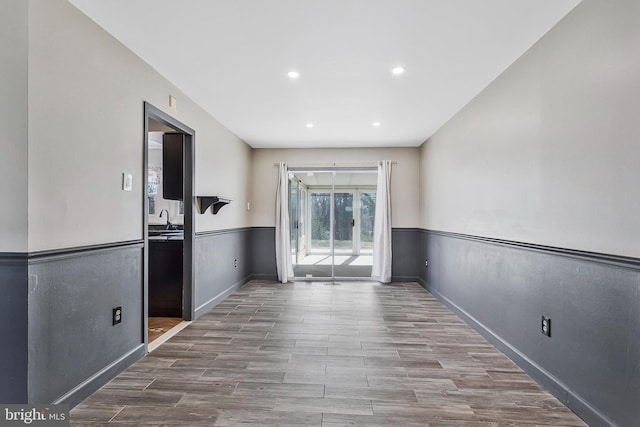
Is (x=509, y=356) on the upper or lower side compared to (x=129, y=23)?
lower

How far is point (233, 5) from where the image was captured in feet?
6.69

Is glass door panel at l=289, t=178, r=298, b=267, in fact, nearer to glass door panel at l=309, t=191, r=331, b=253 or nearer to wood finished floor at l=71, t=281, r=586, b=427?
glass door panel at l=309, t=191, r=331, b=253

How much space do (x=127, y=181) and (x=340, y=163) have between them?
4.02 metres

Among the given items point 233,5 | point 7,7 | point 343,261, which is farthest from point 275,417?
point 343,261

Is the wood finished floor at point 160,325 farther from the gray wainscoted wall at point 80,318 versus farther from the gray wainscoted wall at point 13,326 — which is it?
the gray wainscoted wall at point 13,326

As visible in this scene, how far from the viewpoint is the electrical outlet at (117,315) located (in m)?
2.48

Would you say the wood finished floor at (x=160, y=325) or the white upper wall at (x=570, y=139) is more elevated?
the white upper wall at (x=570, y=139)

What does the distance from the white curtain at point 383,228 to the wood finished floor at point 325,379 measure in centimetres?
206

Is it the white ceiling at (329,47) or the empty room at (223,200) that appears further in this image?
the white ceiling at (329,47)

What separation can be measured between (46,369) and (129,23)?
7.23 ft

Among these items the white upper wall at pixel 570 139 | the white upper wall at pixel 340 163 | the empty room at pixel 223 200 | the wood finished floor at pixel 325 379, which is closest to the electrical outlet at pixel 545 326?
the empty room at pixel 223 200

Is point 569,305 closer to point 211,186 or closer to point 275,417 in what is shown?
point 275,417

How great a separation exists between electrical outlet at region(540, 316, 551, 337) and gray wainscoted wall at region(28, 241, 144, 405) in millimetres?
3109

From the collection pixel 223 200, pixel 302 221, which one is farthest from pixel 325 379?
pixel 302 221
